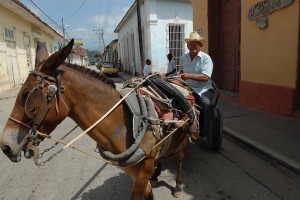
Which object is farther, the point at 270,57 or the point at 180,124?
the point at 270,57

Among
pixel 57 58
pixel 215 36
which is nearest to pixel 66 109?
pixel 57 58

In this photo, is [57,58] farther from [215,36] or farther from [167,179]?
[215,36]

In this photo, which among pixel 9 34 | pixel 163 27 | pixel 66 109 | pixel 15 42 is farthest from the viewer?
pixel 163 27

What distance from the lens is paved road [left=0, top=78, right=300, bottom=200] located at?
137 inches

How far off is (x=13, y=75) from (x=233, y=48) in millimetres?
12808

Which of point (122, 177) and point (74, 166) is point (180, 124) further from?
point (74, 166)

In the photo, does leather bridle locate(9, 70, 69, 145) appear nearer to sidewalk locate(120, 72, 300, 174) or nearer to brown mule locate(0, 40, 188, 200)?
brown mule locate(0, 40, 188, 200)

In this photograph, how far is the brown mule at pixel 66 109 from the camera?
77.2 inches

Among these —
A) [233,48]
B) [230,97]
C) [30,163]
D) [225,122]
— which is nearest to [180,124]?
[30,163]

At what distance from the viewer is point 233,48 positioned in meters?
8.95

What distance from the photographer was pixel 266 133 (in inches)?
215

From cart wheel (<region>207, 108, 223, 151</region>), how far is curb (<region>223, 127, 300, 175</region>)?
25.5 inches

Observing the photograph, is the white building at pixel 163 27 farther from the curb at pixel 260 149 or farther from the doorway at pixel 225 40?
the curb at pixel 260 149

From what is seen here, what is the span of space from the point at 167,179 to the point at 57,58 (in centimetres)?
259
